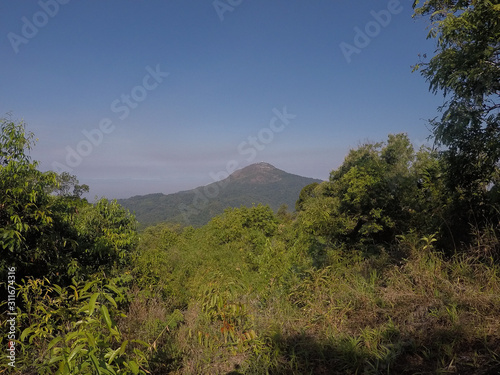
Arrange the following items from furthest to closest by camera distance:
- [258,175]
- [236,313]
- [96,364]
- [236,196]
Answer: [258,175]
[236,196]
[236,313]
[96,364]

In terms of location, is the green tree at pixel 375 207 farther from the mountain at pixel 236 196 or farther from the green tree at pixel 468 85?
the mountain at pixel 236 196

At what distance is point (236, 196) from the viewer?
10062 centimetres

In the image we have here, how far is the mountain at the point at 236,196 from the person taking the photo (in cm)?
8156

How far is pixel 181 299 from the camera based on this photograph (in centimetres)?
559

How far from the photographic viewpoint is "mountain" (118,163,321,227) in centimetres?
8156

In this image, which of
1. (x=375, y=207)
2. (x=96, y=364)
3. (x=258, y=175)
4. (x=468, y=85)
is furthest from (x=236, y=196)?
(x=96, y=364)

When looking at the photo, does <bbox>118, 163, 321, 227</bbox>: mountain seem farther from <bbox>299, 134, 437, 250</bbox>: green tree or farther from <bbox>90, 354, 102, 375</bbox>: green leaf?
A: <bbox>90, 354, 102, 375</bbox>: green leaf

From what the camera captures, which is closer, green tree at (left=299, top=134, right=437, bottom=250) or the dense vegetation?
the dense vegetation

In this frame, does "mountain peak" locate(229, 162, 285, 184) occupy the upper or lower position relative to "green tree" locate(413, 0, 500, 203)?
upper

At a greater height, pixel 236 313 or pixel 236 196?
pixel 236 196

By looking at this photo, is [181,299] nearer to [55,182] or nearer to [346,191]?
[55,182]

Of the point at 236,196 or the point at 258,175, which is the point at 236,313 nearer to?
the point at 236,196

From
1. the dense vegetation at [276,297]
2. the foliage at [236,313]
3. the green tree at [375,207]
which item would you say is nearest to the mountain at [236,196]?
the green tree at [375,207]

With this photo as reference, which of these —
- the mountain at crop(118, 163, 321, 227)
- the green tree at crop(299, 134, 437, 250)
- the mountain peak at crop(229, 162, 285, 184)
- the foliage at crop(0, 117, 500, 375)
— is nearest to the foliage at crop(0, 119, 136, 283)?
the foliage at crop(0, 117, 500, 375)
